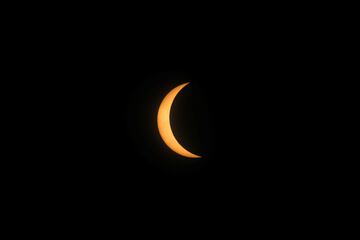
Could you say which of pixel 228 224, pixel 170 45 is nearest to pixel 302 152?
pixel 228 224

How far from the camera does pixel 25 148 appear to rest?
2.27 meters

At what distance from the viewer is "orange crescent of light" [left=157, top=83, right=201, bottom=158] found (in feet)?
6.68

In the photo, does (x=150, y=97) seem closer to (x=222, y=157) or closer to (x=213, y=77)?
(x=213, y=77)

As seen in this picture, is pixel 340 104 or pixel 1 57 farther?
pixel 1 57

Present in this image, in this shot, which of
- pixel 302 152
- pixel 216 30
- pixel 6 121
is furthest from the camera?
pixel 6 121

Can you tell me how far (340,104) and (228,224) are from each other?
128 centimetres

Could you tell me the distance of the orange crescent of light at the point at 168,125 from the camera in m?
2.04

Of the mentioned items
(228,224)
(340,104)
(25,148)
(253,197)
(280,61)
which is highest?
(280,61)

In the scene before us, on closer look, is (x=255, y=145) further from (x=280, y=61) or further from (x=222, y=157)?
(x=280, y=61)

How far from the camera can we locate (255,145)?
220cm

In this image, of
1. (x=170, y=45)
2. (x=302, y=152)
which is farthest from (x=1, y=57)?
(x=302, y=152)

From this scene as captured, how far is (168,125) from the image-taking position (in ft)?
6.75

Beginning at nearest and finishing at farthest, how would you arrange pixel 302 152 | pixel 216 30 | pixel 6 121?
pixel 216 30, pixel 302 152, pixel 6 121

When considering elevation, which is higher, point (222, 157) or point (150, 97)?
point (150, 97)
